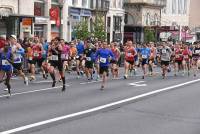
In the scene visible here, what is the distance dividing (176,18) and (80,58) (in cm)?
5707

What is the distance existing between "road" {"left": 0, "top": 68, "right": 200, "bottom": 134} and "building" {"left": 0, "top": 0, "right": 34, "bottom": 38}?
1135 centimetres

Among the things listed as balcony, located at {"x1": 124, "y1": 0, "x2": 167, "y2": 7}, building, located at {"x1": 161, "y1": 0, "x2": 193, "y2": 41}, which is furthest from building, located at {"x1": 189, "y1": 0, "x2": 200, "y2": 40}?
balcony, located at {"x1": 124, "y1": 0, "x2": 167, "y2": 7}

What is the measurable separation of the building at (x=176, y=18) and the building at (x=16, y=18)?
31.3 m

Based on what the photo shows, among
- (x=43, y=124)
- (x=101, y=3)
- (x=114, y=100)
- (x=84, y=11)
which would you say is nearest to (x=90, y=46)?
(x=114, y=100)

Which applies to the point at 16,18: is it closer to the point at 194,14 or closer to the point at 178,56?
the point at 178,56

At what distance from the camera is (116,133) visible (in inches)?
440

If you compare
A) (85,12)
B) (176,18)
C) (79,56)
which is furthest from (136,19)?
(79,56)

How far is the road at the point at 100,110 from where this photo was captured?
38.4ft

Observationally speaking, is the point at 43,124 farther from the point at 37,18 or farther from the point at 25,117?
the point at 37,18

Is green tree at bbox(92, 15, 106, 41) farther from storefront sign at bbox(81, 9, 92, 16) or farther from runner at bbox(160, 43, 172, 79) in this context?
runner at bbox(160, 43, 172, 79)

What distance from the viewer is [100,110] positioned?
47.7 feet

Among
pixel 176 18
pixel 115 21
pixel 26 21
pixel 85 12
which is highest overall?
pixel 176 18

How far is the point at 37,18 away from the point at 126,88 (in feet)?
75.4

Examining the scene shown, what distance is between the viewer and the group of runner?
19.4 metres
